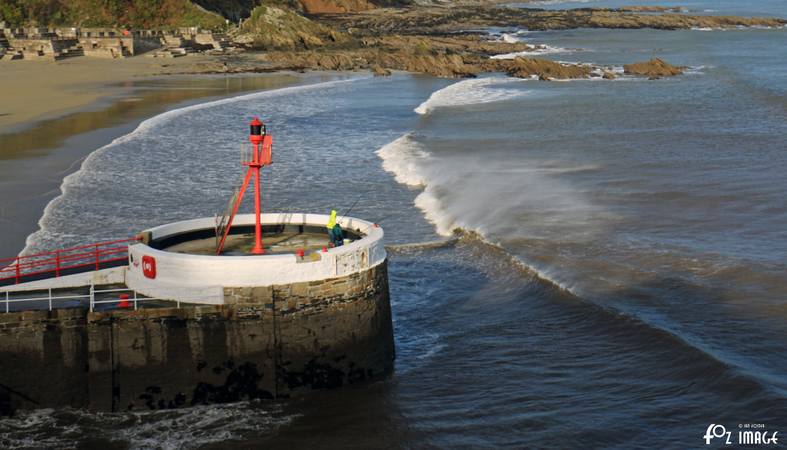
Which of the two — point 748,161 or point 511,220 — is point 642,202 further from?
point 748,161

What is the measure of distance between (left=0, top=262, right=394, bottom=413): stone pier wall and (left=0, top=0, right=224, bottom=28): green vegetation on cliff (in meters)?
71.2

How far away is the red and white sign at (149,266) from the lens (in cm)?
1523

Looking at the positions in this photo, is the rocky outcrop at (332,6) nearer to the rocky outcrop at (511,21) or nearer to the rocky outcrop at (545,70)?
the rocky outcrop at (511,21)

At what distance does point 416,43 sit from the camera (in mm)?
84875

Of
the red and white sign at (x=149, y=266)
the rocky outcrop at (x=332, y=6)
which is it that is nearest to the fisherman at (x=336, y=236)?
the red and white sign at (x=149, y=266)

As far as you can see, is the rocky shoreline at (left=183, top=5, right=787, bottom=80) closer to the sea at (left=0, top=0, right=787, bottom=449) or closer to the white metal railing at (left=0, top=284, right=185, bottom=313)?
the sea at (left=0, top=0, right=787, bottom=449)

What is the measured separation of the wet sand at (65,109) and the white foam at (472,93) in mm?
9842

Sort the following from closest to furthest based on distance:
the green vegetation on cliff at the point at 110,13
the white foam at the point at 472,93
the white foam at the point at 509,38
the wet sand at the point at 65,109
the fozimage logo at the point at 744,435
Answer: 1. the fozimage logo at the point at 744,435
2. the wet sand at the point at 65,109
3. the white foam at the point at 472,93
4. the green vegetation on cliff at the point at 110,13
5. the white foam at the point at 509,38

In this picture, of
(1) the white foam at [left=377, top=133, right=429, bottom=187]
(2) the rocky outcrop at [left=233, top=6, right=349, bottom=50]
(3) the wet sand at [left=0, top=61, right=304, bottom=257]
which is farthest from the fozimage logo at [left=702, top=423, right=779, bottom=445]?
(2) the rocky outcrop at [left=233, top=6, right=349, bottom=50]

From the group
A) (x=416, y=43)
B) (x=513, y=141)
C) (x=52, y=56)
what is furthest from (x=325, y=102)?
(x=416, y=43)

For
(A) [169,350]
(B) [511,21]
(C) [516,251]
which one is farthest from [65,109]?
(B) [511,21]

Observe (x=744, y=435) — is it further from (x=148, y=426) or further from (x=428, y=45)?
(x=428, y=45)

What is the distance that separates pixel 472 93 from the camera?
56812 mm

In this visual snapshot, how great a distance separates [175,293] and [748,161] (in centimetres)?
2350
